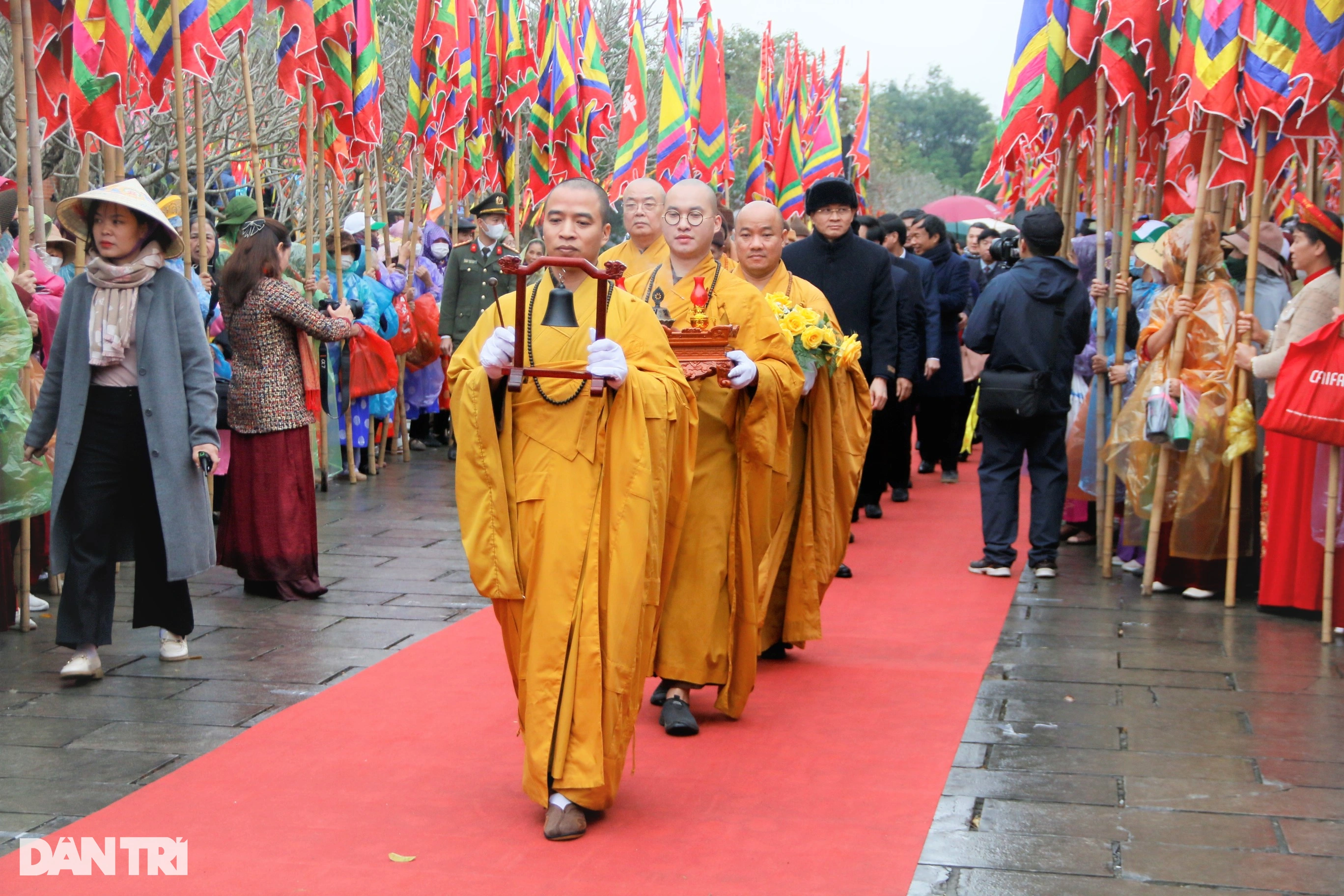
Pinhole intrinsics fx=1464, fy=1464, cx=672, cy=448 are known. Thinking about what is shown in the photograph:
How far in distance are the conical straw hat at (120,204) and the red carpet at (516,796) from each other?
1.81 meters

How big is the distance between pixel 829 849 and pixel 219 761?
193 centimetres

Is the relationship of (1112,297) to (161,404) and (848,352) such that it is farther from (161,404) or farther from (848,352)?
(161,404)

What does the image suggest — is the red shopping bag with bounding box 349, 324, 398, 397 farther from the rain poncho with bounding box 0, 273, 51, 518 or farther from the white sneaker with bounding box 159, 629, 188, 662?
the white sneaker with bounding box 159, 629, 188, 662

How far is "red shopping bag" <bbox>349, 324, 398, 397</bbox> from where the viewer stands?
1062 cm

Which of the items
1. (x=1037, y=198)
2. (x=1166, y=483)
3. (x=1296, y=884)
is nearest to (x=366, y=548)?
(x=1166, y=483)

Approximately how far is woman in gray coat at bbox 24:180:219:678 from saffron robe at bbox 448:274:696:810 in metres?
1.96

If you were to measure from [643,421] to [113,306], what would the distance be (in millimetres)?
2504

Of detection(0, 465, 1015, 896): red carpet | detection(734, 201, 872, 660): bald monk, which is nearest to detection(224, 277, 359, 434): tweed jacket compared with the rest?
detection(0, 465, 1015, 896): red carpet

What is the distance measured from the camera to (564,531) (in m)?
3.88

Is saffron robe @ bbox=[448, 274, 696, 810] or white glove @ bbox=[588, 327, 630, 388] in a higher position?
white glove @ bbox=[588, 327, 630, 388]

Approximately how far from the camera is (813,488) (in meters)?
5.83

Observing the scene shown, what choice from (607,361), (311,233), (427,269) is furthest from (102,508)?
(427,269)

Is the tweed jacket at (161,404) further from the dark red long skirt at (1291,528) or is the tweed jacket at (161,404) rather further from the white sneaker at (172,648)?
the dark red long skirt at (1291,528)

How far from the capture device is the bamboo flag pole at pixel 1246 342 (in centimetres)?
661
